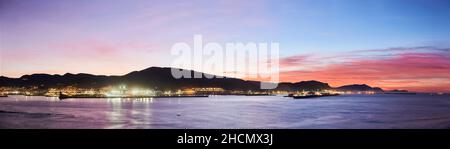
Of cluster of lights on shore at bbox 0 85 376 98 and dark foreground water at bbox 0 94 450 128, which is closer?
dark foreground water at bbox 0 94 450 128

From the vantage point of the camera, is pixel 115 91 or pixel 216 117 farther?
pixel 115 91

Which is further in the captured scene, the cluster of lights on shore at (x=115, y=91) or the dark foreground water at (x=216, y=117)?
the cluster of lights on shore at (x=115, y=91)
